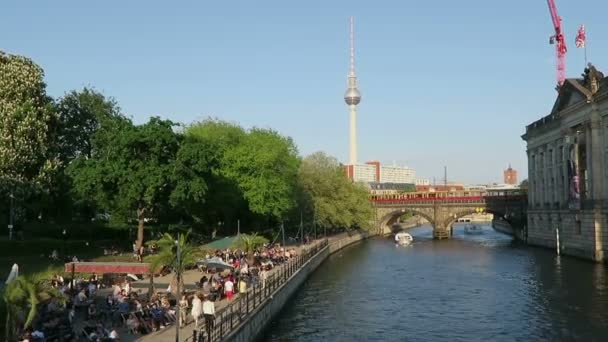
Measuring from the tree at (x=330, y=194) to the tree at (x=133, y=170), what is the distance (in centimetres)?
4025

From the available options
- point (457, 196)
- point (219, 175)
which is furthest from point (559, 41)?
point (219, 175)

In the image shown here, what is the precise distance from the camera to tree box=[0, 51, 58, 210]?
5584 centimetres

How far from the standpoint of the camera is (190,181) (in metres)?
57.7

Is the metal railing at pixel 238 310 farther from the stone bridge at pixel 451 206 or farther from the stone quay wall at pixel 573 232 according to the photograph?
the stone bridge at pixel 451 206

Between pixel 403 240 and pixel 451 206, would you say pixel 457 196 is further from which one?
pixel 403 240

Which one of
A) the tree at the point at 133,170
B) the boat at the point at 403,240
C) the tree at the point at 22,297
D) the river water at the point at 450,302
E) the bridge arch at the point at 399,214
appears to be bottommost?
the river water at the point at 450,302

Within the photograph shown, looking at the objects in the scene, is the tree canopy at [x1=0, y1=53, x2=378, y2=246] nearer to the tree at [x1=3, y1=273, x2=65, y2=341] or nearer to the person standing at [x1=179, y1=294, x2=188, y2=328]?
the person standing at [x1=179, y1=294, x2=188, y2=328]

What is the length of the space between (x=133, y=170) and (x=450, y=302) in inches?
1150

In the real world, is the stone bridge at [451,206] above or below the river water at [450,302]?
above

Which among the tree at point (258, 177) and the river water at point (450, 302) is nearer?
the river water at point (450, 302)

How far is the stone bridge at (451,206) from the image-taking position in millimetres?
119750

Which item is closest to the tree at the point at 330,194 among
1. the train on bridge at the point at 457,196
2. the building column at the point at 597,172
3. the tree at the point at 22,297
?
the train on bridge at the point at 457,196

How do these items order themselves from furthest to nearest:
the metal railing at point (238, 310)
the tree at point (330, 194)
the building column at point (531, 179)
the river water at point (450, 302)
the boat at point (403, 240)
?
the boat at point (403, 240) → the building column at point (531, 179) → the tree at point (330, 194) → the river water at point (450, 302) → the metal railing at point (238, 310)

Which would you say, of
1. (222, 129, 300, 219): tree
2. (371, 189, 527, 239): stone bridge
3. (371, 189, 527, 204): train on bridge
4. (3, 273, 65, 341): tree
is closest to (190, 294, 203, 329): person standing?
(3, 273, 65, 341): tree
